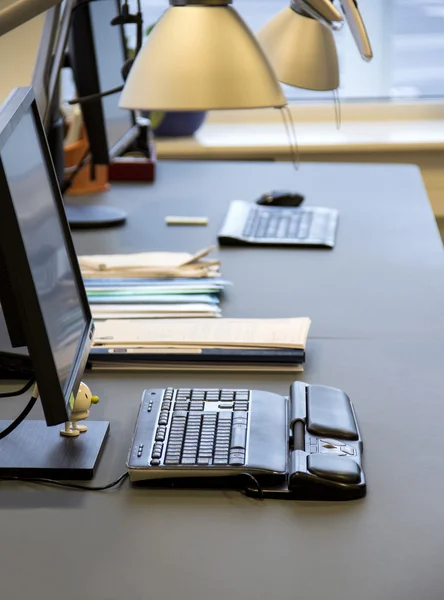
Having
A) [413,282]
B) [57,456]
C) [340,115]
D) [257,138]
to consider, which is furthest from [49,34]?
[340,115]

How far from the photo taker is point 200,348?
137 cm

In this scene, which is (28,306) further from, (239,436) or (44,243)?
(239,436)

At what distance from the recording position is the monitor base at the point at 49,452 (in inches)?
41.4

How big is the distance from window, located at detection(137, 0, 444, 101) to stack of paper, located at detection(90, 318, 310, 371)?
219cm

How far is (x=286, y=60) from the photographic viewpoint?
5.66ft

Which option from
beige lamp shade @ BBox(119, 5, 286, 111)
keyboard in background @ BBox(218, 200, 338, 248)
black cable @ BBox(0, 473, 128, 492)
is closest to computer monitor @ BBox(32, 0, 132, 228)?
keyboard in background @ BBox(218, 200, 338, 248)

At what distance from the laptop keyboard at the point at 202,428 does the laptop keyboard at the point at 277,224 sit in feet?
2.89

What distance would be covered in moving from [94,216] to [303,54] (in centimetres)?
67

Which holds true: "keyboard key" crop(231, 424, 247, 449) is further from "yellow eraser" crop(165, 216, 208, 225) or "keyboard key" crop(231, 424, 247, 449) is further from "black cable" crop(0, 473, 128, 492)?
"yellow eraser" crop(165, 216, 208, 225)

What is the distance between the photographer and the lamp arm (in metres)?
1.06

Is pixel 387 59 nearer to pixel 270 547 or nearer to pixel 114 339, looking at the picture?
pixel 114 339

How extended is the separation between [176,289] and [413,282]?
0.44 meters

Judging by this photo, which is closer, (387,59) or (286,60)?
(286,60)

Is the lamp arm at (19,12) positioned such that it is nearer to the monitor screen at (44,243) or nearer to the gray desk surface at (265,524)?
the monitor screen at (44,243)
